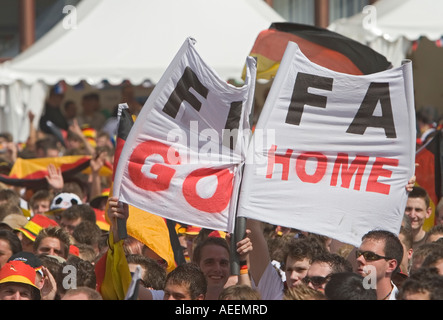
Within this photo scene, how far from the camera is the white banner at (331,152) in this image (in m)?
6.21

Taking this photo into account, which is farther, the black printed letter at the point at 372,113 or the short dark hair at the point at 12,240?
the short dark hair at the point at 12,240

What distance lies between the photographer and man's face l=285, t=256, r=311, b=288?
6.16 m

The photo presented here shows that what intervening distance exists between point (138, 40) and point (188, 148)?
965 cm

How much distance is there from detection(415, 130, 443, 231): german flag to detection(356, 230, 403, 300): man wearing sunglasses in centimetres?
314

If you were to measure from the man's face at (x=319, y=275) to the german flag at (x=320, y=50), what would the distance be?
307cm

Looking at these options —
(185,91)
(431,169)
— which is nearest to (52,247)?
(185,91)

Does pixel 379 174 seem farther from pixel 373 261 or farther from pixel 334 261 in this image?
pixel 334 261

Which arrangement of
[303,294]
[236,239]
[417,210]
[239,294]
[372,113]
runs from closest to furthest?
[303,294]
[239,294]
[236,239]
[372,113]
[417,210]

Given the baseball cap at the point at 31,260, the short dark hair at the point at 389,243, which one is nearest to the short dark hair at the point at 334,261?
the short dark hair at the point at 389,243

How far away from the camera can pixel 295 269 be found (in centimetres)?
621

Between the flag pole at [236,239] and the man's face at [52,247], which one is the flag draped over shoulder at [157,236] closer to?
the man's face at [52,247]

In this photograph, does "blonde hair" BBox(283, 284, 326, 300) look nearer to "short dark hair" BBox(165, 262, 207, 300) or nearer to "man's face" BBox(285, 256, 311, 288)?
"short dark hair" BBox(165, 262, 207, 300)

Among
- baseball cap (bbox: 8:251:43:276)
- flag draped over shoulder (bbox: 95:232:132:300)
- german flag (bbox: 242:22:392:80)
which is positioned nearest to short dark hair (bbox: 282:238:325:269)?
flag draped over shoulder (bbox: 95:232:132:300)
